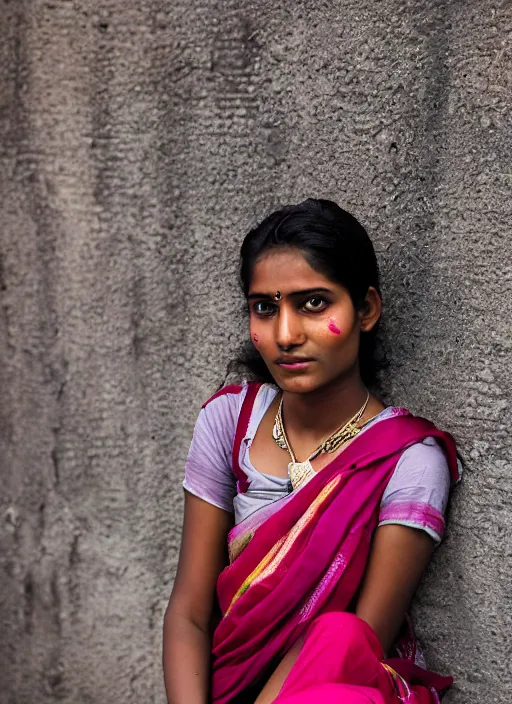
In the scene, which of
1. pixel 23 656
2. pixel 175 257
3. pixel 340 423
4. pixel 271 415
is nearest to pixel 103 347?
pixel 175 257

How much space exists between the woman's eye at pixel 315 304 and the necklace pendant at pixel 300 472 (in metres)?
0.33

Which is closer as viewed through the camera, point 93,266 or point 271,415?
point 271,415

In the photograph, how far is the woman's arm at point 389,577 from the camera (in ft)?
5.21

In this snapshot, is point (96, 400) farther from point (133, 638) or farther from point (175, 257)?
point (133, 638)

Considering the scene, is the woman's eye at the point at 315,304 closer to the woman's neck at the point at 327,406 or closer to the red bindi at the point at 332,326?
the red bindi at the point at 332,326

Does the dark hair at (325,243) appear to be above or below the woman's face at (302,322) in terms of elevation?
above

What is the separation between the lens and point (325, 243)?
5.33 feet

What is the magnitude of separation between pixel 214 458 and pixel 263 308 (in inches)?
14.9

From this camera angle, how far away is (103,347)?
2.16m

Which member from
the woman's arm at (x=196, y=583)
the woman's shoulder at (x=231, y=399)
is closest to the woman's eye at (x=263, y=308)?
the woman's shoulder at (x=231, y=399)

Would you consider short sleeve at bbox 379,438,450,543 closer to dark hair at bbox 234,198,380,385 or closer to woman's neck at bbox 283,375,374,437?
woman's neck at bbox 283,375,374,437

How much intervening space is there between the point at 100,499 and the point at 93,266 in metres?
0.61

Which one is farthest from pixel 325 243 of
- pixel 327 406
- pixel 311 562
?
pixel 311 562

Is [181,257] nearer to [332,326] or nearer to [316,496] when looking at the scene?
[332,326]
